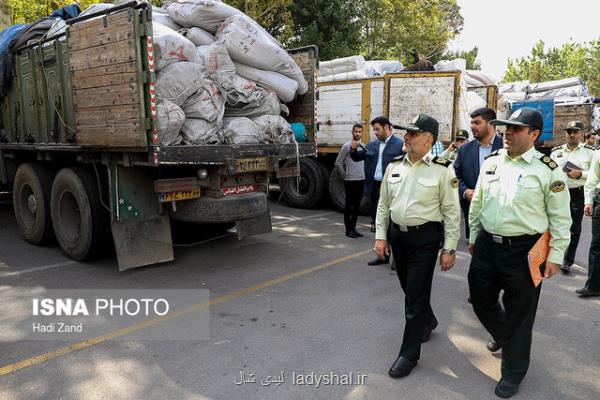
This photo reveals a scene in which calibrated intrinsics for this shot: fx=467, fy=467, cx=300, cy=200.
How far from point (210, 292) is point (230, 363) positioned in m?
1.40

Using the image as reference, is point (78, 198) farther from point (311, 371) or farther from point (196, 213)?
point (311, 371)

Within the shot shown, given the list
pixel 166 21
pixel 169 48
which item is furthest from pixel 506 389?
pixel 166 21

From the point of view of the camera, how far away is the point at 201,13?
17.0 ft

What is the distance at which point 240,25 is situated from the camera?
518 centimetres

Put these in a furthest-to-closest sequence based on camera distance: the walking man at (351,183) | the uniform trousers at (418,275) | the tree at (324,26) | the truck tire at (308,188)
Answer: the tree at (324,26) < the truck tire at (308,188) < the walking man at (351,183) < the uniform trousers at (418,275)

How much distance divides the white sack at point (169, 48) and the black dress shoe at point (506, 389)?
380 centimetres

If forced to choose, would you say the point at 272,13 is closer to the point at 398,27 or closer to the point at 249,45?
the point at 398,27

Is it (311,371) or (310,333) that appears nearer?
(311,371)

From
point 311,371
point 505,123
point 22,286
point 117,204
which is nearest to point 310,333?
point 311,371

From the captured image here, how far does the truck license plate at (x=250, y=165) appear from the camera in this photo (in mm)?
4742

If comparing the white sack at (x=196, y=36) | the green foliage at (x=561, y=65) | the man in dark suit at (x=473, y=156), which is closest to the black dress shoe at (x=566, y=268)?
the man in dark suit at (x=473, y=156)

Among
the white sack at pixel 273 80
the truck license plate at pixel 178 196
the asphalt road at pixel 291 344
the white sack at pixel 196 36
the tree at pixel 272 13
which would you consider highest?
the tree at pixel 272 13

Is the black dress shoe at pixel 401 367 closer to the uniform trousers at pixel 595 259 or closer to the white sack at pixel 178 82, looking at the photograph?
the uniform trousers at pixel 595 259

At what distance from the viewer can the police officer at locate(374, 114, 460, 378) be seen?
2861 millimetres
